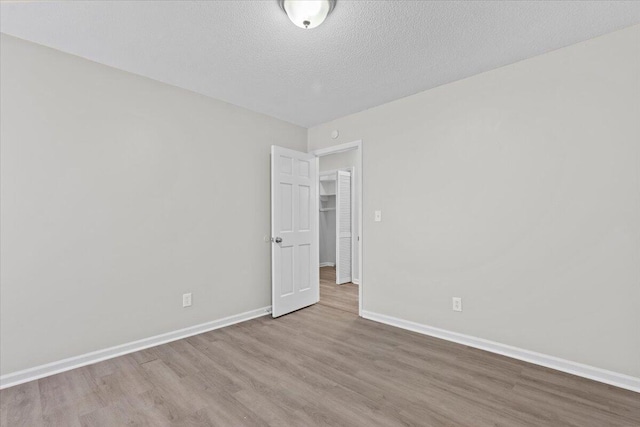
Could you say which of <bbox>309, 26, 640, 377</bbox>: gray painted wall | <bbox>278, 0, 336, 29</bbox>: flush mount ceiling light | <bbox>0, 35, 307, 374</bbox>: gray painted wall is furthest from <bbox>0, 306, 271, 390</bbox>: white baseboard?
<bbox>278, 0, 336, 29</bbox>: flush mount ceiling light

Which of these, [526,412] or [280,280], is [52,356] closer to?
[280,280]

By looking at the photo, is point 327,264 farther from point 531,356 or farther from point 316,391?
point 316,391

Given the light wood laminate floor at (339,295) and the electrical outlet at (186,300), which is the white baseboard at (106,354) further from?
the light wood laminate floor at (339,295)

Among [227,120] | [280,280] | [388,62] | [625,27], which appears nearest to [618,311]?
[625,27]

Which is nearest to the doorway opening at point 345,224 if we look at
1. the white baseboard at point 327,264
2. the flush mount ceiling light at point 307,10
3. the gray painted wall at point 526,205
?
the white baseboard at point 327,264

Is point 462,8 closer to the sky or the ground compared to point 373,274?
closer to the sky

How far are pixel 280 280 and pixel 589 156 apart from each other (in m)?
3.16

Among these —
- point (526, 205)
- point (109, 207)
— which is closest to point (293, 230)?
point (109, 207)

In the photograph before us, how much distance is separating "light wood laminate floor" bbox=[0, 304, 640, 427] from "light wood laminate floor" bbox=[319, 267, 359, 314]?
1214 millimetres

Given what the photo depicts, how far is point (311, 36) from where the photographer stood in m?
2.18

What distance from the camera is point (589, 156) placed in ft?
7.34

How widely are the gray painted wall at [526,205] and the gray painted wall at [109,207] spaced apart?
6.26 feet

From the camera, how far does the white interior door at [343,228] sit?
216 inches

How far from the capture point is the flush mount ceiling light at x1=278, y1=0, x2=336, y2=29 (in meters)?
1.81
